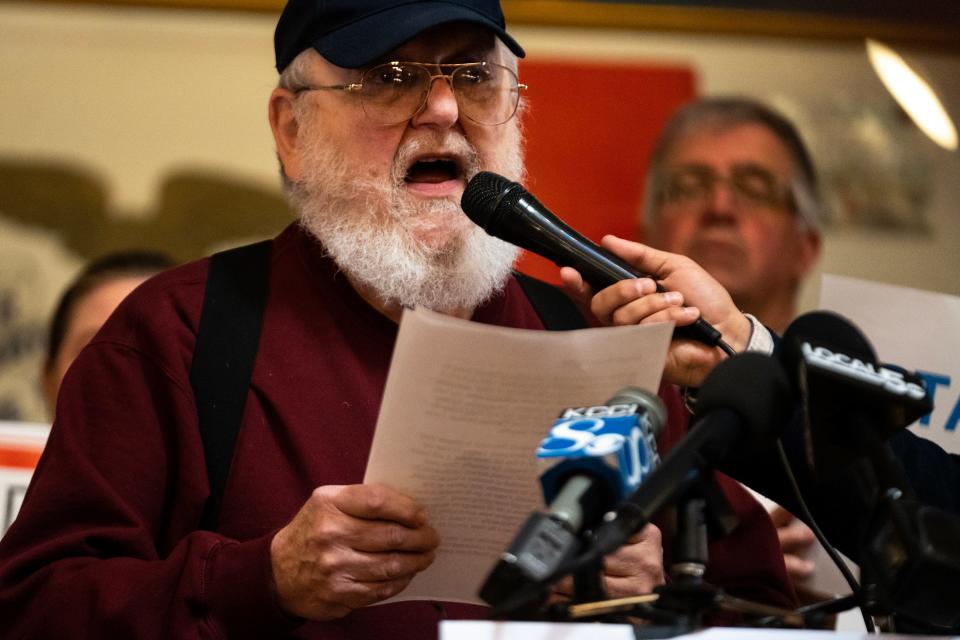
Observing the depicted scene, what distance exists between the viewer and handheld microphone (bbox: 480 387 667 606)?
1.02m

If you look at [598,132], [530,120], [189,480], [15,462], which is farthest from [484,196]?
[598,132]

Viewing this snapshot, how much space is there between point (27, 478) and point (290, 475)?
97 centimetres

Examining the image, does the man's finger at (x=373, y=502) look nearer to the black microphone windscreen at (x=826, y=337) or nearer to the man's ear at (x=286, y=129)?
the black microphone windscreen at (x=826, y=337)

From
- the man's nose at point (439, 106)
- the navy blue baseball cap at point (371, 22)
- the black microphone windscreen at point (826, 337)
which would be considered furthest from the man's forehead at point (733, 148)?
the black microphone windscreen at point (826, 337)

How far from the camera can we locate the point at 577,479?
1084mm

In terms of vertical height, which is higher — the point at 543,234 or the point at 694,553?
the point at 543,234

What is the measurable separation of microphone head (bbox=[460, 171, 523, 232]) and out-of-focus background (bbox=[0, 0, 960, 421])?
6.11ft

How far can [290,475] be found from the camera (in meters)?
1.86

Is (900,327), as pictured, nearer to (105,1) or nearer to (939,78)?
(939,78)

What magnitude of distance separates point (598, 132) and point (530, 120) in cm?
22

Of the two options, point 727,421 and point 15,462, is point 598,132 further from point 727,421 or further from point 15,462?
point 727,421

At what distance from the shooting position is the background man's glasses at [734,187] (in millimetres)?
3621

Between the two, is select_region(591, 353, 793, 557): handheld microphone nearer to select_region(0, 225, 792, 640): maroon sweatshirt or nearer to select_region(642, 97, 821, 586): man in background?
select_region(0, 225, 792, 640): maroon sweatshirt

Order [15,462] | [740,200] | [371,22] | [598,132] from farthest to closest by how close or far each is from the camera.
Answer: [598,132], [740,200], [15,462], [371,22]
